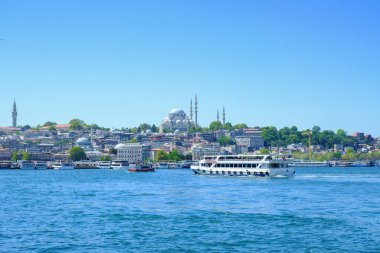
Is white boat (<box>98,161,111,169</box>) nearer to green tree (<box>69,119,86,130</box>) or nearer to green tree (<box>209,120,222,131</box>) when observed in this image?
green tree (<box>209,120,222,131</box>)

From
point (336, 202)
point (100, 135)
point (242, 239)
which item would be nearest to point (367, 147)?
point (100, 135)

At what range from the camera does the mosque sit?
17691cm

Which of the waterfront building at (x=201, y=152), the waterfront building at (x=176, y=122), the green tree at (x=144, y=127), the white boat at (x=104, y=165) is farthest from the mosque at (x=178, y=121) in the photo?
the white boat at (x=104, y=165)

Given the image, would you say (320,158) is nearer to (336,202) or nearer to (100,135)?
(100,135)

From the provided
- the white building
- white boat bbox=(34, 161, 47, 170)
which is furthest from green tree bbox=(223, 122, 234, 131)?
white boat bbox=(34, 161, 47, 170)

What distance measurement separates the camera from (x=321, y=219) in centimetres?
2180

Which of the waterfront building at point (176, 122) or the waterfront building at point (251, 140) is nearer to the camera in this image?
the waterfront building at point (251, 140)

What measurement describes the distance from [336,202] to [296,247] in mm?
11423

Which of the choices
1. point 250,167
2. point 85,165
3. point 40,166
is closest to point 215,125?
point 85,165

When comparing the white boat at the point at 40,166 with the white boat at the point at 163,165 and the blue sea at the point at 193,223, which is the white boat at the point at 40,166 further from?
the blue sea at the point at 193,223

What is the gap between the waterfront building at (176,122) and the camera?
177000mm

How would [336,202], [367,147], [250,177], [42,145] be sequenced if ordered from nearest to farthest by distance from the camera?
[336,202]
[250,177]
[42,145]
[367,147]

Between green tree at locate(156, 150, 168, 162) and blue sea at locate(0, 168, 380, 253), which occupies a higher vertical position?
green tree at locate(156, 150, 168, 162)

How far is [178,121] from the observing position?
17812cm
